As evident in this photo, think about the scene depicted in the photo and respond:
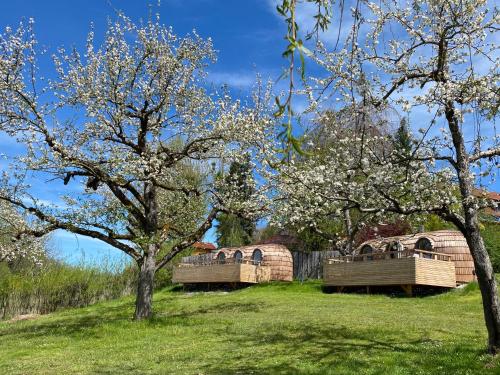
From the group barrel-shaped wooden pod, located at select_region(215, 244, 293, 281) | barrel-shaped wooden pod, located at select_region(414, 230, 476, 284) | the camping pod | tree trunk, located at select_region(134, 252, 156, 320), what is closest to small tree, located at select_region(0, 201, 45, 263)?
tree trunk, located at select_region(134, 252, 156, 320)

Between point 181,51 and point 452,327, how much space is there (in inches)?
481

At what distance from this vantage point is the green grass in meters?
9.33

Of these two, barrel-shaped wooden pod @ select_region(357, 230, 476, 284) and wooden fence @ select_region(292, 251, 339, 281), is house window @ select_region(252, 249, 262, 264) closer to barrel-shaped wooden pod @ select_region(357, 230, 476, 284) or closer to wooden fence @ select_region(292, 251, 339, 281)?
wooden fence @ select_region(292, 251, 339, 281)

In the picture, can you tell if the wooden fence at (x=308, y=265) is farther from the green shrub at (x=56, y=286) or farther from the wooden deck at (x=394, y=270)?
the green shrub at (x=56, y=286)

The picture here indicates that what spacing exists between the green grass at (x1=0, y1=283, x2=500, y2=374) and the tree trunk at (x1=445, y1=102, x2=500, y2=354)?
0.62 metres

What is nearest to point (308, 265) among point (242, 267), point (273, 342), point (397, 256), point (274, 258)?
point (274, 258)

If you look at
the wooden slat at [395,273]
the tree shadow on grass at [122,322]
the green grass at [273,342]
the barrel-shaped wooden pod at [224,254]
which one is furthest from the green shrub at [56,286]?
the wooden slat at [395,273]

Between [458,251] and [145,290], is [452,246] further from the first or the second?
[145,290]

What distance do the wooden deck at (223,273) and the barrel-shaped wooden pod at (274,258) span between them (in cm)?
77

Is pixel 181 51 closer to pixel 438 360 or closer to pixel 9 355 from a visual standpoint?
pixel 9 355

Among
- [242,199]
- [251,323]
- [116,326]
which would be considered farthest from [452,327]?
[116,326]

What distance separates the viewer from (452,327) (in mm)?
13242

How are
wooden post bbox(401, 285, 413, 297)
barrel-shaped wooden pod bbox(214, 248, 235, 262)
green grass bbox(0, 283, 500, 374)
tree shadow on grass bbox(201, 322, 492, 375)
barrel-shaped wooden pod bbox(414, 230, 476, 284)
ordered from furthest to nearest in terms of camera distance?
barrel-shaped wooden pod bbox(214, 248, 235, 262) → barrel-shaped wooden pod bbox(414, 230, 476, 284) → wooden post bbox(401, 285, 413, 297) → green grass bbox(0, 283, 500, 374) → tree shadow on grass bbox(201, 322, 492, 375)

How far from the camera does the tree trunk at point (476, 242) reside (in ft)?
30.2
